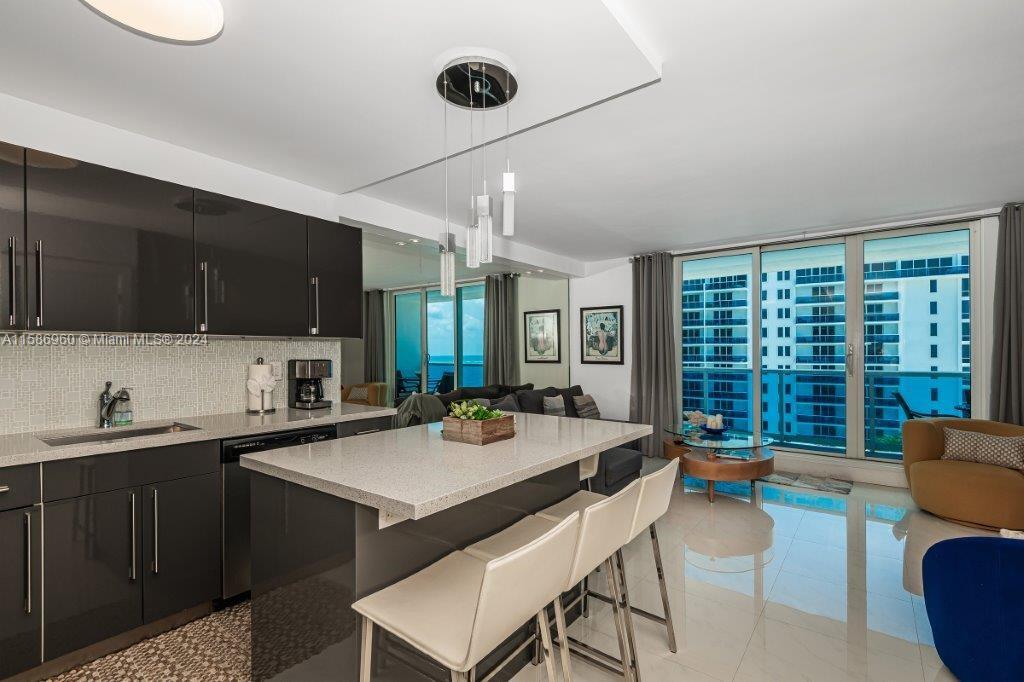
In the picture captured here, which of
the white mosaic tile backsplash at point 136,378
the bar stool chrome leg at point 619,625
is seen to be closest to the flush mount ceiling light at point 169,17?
the white mosaic tile backsplash at point 136,378

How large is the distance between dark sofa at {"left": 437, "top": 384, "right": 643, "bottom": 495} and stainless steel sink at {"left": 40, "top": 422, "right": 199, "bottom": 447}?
1.89 meters

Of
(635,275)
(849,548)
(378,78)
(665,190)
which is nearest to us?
(378,78)

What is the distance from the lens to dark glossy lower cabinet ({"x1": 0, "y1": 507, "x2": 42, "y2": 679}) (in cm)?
182

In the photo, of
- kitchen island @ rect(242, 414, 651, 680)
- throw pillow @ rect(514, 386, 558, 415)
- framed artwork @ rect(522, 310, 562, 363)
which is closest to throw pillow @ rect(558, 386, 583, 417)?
throw pillow @ rect(514, 386, 558, 415)

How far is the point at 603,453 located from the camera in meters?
3.94

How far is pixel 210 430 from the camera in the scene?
2.39 meters

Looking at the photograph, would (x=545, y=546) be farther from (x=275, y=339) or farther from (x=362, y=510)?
(x=275, y=339)

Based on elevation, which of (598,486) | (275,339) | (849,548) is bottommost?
(849,548)

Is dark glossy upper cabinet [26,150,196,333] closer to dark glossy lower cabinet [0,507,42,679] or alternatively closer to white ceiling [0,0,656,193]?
white ceiling [0,0,656,193]

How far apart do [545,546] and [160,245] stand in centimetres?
247

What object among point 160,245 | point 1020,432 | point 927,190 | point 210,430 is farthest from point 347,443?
point 1020,432

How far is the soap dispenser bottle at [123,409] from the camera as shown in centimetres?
254

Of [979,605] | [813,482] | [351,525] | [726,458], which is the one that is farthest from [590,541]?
[813,482]

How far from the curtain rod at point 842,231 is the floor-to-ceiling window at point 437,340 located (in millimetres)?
2646
